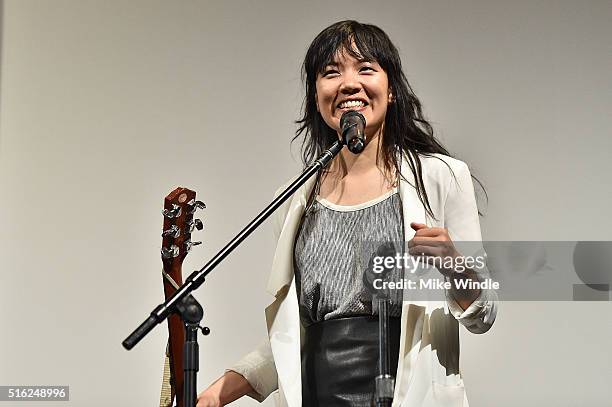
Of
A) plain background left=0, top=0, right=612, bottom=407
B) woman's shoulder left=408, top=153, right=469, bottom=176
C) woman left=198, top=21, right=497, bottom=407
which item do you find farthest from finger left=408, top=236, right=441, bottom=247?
plain background left=0, top=0, right=612, bottom=407

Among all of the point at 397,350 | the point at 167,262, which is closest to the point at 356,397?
the point at 397,350

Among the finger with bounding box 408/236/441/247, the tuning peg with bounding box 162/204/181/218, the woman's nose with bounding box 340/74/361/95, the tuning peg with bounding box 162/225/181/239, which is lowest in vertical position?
the finger with bounding box 408/236/441/247

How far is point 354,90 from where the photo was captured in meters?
2.06

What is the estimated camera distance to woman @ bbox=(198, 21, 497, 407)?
1.89 metres

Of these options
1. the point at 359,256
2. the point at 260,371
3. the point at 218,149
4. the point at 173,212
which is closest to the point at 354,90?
the point at 359,256

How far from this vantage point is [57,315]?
2613 millimetres

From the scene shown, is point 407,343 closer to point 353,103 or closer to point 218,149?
point 353,103

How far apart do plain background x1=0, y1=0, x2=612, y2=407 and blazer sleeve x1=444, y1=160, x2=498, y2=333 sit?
0.46 m

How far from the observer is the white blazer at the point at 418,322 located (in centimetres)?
187

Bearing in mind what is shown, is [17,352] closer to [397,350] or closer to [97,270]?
[97,270]

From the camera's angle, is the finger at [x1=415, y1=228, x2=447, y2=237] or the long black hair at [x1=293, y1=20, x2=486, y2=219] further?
the long black hair at [x1=293, y1=20, x2=486, y2=219]

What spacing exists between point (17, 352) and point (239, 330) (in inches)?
21.0

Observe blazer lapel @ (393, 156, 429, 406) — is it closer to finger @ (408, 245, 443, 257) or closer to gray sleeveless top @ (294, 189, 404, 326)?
gray sleeveless top @ (294, 189, 404, 326)

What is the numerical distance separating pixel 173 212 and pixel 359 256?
352mm
